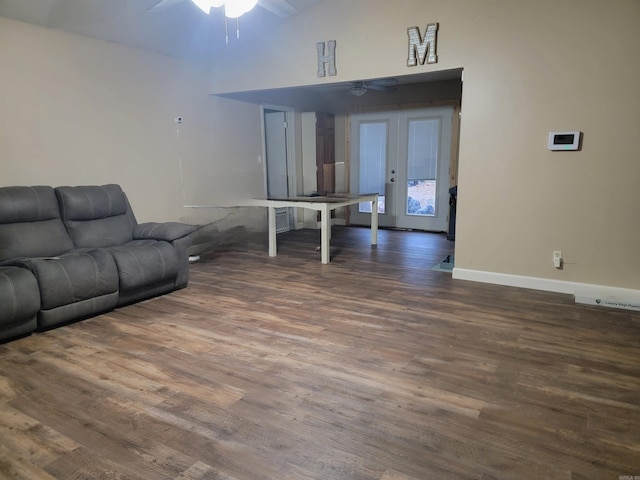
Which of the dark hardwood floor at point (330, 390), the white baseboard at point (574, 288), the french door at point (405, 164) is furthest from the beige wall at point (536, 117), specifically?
the french door at point (405, 164)

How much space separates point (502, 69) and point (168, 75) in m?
3.70

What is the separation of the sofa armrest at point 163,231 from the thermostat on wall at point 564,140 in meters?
3.32

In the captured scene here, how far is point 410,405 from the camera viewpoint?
215 centimetres

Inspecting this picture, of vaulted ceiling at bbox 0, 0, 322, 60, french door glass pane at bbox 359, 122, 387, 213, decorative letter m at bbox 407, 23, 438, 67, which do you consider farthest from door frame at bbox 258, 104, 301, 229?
decorative letter m at bbox 407, 23, 438, 67

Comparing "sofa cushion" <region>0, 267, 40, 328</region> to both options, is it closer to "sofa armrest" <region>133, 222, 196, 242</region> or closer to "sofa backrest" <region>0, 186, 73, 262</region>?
"sofa backrest" <region>0, 186, 73, 262</region>

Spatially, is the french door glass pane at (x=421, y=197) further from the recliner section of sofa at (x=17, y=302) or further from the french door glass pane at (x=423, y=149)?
the recliner section of sofa at (x=17, y=302)

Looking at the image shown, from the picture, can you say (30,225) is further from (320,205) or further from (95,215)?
(320,205)

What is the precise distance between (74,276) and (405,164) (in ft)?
18.0

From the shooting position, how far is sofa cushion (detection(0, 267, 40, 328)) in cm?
275

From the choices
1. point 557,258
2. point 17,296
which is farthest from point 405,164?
point 17,296

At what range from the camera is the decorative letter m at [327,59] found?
4668 mm

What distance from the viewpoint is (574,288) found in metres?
3.84

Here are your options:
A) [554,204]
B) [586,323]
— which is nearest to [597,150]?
[554,204]

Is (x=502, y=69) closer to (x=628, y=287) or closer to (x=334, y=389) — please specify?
(x=628, y=287)
